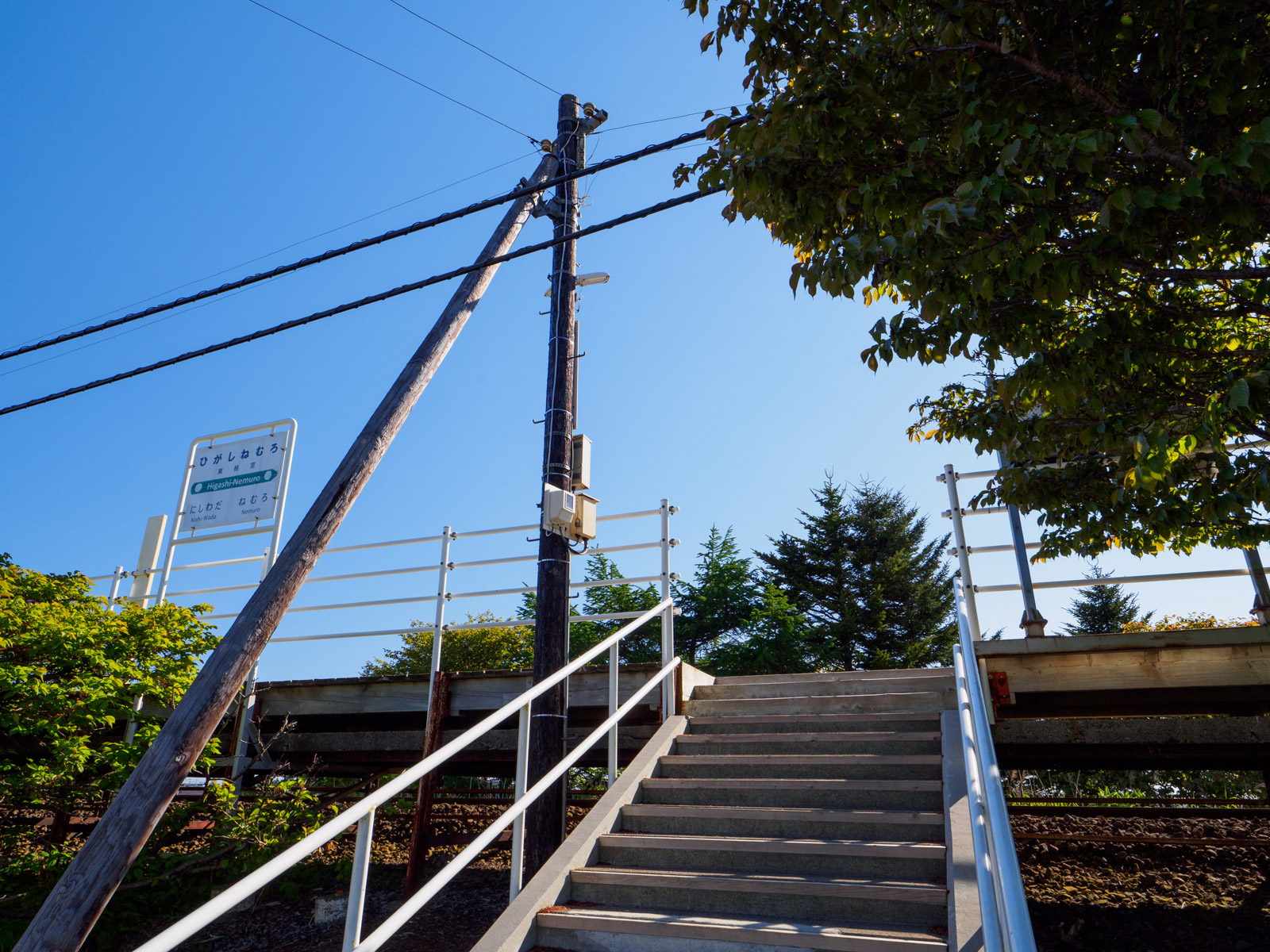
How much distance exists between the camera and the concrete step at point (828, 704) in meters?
6.20

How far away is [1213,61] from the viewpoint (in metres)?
3.09

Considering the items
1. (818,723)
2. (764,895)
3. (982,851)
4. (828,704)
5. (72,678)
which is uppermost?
(72,678)

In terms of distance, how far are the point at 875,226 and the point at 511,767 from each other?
8.31 metres

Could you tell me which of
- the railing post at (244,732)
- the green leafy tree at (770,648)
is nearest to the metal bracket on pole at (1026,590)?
the railing post at (244,732)

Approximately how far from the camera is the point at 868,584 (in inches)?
933

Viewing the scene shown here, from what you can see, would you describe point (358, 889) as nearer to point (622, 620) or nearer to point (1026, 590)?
point (1026, 590)

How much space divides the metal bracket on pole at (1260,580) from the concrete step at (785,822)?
142 inches

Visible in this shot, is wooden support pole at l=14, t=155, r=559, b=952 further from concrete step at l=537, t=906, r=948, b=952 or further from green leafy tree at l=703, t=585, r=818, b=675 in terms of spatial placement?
green leafy tree at l=703, t=585, r=818, b=675

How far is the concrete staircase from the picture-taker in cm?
388

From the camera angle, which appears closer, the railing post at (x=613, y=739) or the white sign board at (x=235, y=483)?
the railing post at (x=613, y=739)

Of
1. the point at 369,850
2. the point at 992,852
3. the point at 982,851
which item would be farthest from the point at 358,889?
the point at 992,852

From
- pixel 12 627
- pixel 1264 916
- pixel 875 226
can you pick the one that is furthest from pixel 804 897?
pixel 12 627

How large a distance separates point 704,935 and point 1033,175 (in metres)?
3.54

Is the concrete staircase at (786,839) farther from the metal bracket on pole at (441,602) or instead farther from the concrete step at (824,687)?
the metal bracket on pole at (441,602)
